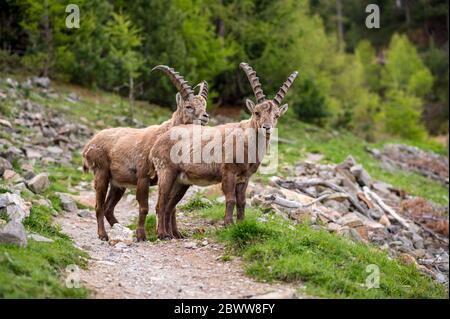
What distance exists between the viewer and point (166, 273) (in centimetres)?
1019

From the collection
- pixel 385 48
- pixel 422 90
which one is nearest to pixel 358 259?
pixel 422 90

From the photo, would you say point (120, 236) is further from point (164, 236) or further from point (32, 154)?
point (32, 154)

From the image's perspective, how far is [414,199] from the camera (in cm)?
2398

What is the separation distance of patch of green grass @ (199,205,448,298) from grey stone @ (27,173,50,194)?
5.52 m

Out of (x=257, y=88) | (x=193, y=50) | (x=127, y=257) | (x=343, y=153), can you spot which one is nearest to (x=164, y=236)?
(x=127, y=257)

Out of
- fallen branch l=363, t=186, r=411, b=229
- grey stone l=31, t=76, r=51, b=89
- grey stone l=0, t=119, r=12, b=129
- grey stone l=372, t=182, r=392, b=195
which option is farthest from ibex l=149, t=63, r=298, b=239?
grey stone l=31, t=76, r=51, b=89

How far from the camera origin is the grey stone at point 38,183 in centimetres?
1580

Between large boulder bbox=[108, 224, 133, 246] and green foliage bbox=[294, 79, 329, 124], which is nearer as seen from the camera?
large boulder bbox=[108, 224, 133, 246]

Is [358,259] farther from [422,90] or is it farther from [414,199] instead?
[422,90]

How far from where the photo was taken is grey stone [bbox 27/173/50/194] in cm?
1580

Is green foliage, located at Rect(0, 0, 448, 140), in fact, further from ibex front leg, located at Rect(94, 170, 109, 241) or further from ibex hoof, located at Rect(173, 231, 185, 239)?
ibex hoof, located at Rect(173, 231, 185, 239)

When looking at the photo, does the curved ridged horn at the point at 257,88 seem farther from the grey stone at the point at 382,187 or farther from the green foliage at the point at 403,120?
the green foliage at the point at 403,120
